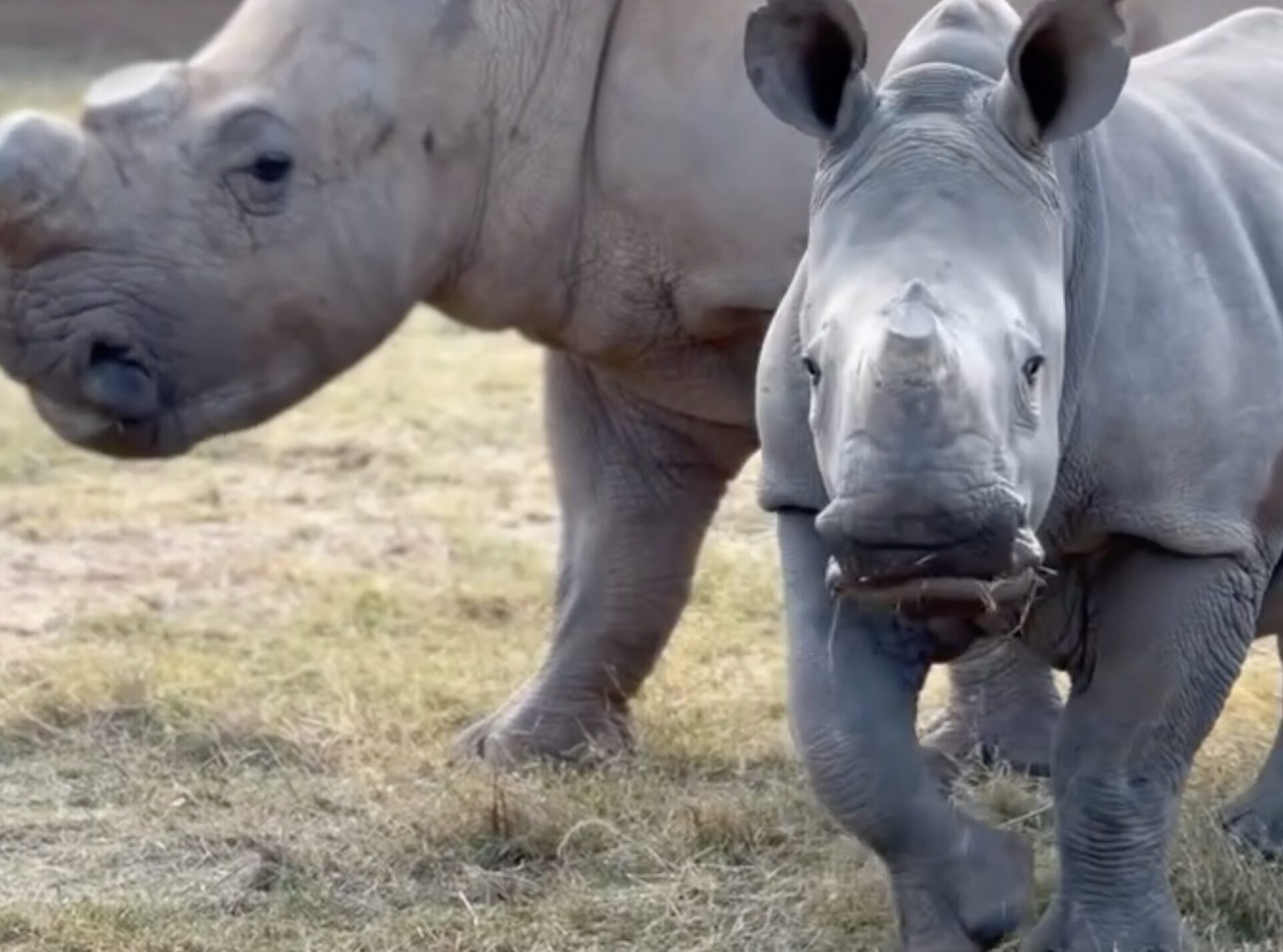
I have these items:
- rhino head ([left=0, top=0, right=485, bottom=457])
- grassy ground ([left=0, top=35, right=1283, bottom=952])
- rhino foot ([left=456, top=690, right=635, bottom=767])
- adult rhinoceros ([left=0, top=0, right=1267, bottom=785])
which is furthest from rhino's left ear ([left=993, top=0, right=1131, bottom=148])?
rhino foot ([left=456, top=690, right=635, bottom=767])

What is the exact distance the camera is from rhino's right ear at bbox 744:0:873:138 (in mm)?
3930

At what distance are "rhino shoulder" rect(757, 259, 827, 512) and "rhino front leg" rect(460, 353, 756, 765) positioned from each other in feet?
5.61

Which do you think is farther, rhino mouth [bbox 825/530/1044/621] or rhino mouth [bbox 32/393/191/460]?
rhino mouth [bbox 32/393/191/460]

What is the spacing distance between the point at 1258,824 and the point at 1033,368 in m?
1.61

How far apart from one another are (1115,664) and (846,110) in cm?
84

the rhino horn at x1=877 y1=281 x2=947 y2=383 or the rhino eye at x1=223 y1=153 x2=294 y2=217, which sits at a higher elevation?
the rhino horn at x1=877 y1=281 x2=947 y2=383

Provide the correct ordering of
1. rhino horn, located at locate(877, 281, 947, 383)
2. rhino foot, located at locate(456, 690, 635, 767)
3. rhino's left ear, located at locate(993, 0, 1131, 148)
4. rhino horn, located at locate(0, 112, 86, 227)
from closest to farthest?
rhino horn, located at locate(877, 281, 947, 383), rhino's left ear, located at locate(993, 0, 1131, 148), rhino horn, located at locate(0, 112, 86, 227), rhino foot, located at locate(456, 690, 635, 767)

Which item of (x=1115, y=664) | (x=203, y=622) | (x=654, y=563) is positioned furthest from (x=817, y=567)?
(x=203, y=622)

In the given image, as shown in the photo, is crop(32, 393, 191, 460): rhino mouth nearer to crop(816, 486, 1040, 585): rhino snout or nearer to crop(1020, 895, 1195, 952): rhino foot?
crop(1020, 895, 1195, 952): rhino foot

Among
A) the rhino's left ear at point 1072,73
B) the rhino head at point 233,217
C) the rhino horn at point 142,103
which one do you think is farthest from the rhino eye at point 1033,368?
the rhino horn at point 142,103

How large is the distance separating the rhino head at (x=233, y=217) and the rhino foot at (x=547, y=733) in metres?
0.84

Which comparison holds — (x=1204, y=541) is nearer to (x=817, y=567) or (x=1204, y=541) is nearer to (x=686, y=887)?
(x=817, y=567)

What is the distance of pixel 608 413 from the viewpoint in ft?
19.9

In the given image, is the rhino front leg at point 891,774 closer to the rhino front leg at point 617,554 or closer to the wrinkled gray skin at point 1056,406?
the wrinkled gray skin at point 1056,406
